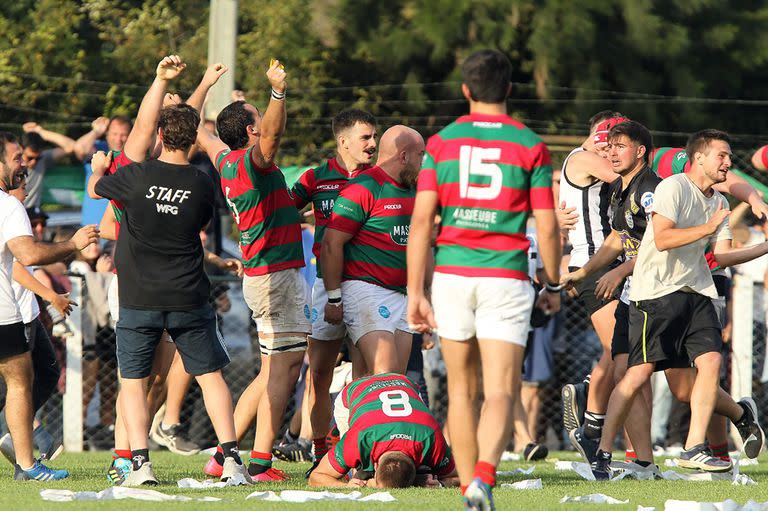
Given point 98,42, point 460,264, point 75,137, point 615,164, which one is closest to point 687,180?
point 615,164

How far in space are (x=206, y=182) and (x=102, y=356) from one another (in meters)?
5.08

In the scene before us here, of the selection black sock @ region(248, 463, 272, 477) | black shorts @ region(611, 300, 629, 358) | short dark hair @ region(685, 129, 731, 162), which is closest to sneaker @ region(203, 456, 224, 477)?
black sock @ region(248, 463, 272, 477)

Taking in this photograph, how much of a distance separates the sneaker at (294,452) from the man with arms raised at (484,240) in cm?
386

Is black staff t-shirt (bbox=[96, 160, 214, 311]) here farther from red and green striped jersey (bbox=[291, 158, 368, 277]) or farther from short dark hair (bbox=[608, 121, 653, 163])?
short dark hair (bbox=[608, 121, 653, 163])

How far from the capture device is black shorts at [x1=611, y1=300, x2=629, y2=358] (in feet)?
28.5

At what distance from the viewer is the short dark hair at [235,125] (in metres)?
8.16

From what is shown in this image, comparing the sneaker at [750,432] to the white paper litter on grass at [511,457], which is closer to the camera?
the sneaker at [750,432]

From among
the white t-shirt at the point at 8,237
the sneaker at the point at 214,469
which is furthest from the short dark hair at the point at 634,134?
the white t-shirt at the point at 8,237

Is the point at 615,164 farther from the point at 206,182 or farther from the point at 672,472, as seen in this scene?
the point at 206,182

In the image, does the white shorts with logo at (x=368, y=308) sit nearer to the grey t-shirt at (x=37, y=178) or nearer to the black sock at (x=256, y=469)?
the black sock at (x=256, y=469)

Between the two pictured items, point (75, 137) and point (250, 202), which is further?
point (75, 137)

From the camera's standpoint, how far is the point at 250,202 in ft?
25.8

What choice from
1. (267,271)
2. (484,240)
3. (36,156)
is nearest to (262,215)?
(267,271)

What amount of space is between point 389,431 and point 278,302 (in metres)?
1.25
